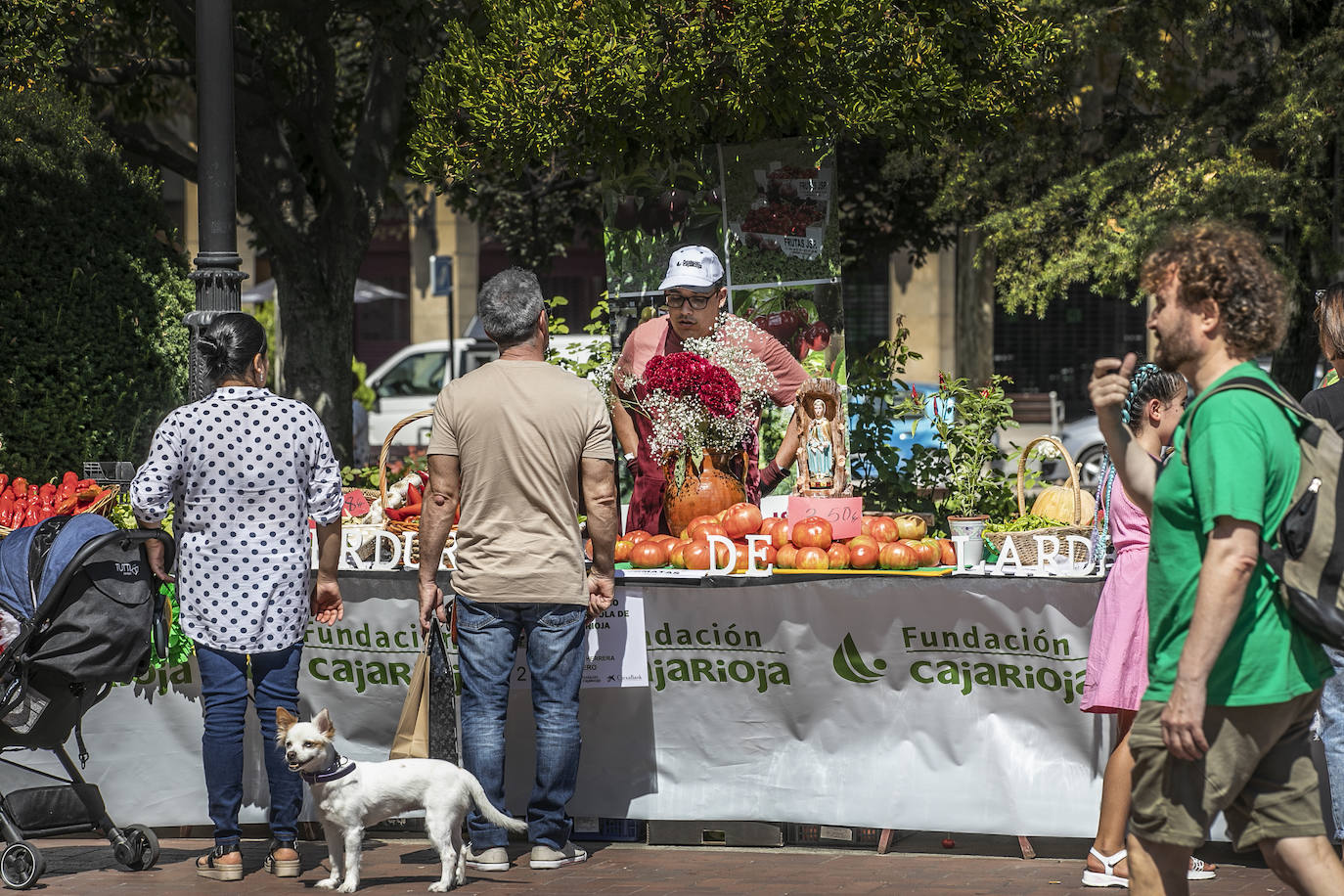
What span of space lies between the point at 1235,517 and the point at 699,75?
463 cm

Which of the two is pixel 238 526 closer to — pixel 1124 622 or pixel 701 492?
pixel 701 492

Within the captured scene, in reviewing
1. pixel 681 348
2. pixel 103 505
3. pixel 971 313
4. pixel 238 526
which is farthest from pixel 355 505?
pixel 971 313

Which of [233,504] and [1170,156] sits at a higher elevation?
[1170,156]

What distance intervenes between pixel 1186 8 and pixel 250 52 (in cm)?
752

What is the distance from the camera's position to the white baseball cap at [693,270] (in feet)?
22.4

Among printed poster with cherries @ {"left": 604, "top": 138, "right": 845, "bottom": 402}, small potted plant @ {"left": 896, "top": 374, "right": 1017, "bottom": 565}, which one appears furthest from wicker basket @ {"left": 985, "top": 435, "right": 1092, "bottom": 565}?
printed poster with cherries @ {"left": 604, "top": 138, "right": 845, "bottom": 402}

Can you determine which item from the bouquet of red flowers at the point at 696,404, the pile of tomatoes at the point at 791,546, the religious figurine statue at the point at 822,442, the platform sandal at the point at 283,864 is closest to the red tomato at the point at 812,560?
the pile of tomatoes at the point at 791,546

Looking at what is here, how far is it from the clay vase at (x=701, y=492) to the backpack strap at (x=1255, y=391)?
3.03 m

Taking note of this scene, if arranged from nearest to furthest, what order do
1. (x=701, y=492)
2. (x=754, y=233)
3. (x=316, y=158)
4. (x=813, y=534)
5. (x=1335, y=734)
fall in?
(x=1335, y=734) → (x=813, y=534) → (x=701, y=492) → (x=754, y=233) → (x=316, y=158)

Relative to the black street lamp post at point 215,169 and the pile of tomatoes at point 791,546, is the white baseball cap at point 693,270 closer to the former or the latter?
the pile of tomatoes at point 791,546

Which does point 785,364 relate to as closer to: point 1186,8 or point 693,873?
point 693,873

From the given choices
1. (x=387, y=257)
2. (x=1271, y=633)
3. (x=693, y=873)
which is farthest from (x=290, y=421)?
(x=387, y=257)

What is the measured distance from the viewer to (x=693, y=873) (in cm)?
555

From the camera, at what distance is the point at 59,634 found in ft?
17.4
